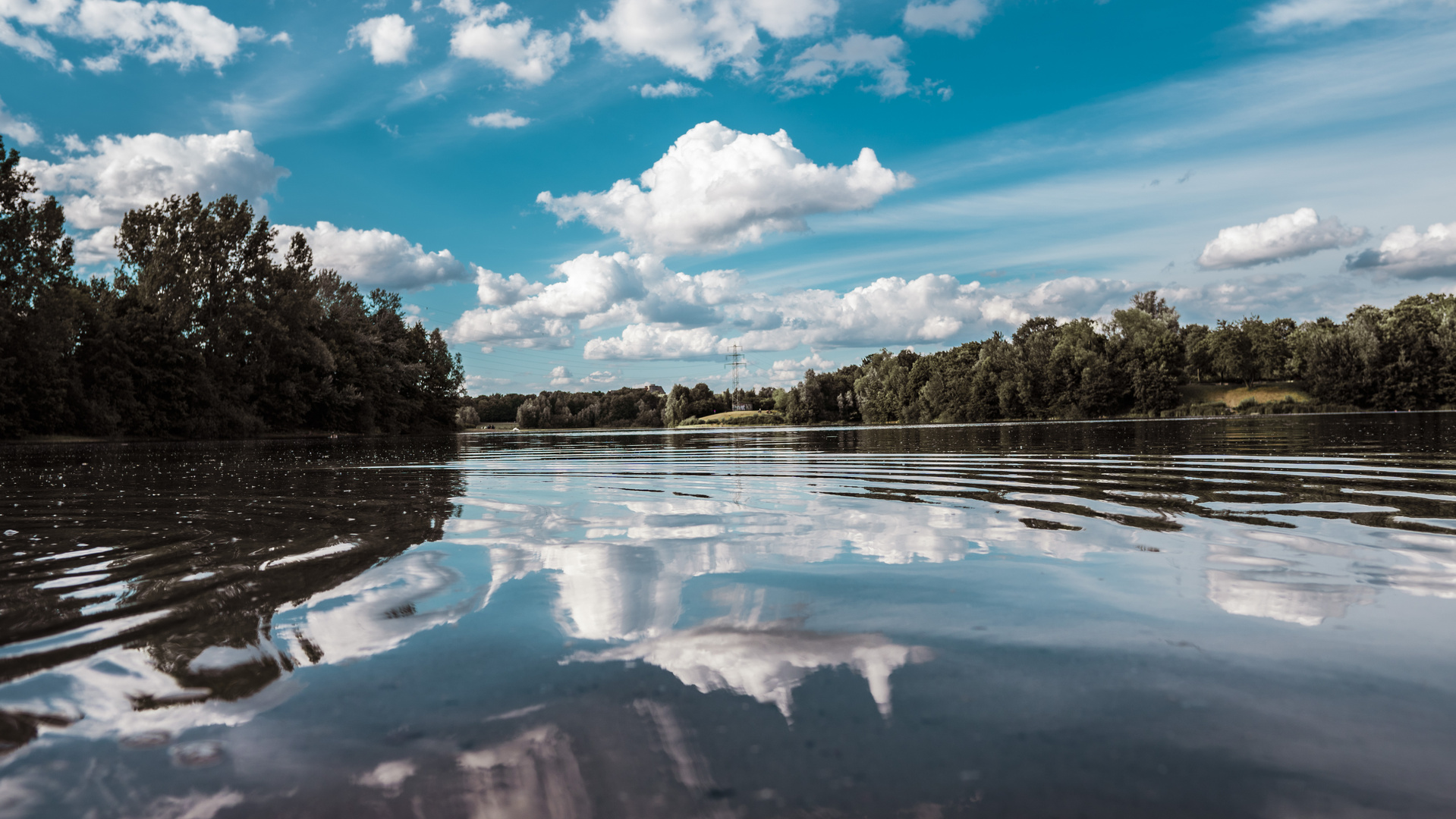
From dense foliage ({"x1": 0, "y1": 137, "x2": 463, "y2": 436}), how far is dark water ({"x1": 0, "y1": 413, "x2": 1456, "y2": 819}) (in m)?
47.2

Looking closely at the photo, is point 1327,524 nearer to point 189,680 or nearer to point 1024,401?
point 189,680

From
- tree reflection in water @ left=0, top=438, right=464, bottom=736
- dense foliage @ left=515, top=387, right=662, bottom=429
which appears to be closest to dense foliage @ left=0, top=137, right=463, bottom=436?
tree reflection in water @ left=0, top=438, right=464, bottom=736

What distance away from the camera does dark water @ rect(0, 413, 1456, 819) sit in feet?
6.73

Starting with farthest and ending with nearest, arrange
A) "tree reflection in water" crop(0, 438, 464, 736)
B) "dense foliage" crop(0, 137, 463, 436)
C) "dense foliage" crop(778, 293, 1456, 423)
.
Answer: "dense foliage" crop(778, 293, 1456, 423)
"dense foliage" crop(0, 137, 463, 436)
"tree reflection in water" crop(0, 438, 464, 736)

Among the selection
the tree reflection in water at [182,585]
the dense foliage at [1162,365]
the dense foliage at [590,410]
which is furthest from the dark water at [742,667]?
the dense foliage at [590,410]

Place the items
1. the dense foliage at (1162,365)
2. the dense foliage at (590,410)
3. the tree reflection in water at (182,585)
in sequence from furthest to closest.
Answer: the dense foliage at (590,410)
the dense foliage at (1162,365)
the tree reflection in water at (182,585)

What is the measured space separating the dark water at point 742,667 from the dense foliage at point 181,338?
47.2 metres

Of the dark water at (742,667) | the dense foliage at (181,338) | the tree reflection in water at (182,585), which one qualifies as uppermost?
the dense foliage at (181,338)

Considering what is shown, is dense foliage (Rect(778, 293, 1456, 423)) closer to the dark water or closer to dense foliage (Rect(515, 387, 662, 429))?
dense foliage (Rect(515, 387, 662, 429))

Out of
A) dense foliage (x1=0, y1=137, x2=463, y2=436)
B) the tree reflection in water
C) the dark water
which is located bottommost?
the dark water

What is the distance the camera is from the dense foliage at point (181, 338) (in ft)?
136

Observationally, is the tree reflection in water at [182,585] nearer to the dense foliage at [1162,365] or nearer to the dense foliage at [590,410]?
the dense foliage at [1162,365]

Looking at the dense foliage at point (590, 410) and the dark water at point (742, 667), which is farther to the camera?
the dense foliage at point (590, 410)

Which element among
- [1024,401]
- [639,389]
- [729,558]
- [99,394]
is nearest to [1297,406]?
[1024,401]
